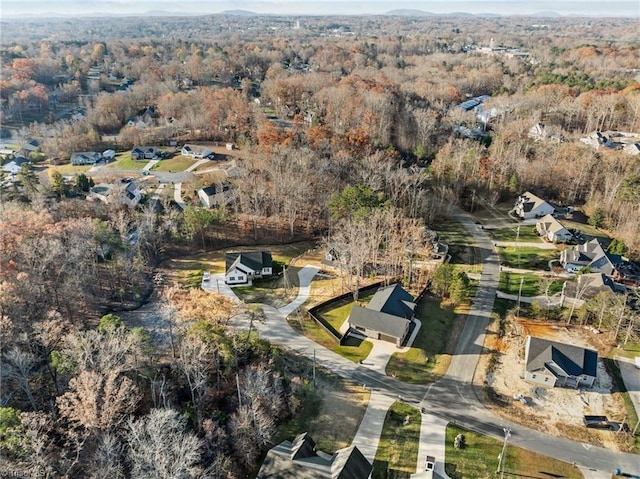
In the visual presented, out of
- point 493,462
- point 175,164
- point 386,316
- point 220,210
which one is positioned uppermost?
point 175,164

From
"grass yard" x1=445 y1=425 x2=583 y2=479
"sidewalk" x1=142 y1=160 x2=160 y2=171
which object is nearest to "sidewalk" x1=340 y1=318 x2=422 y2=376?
"grass yard" x1=445 y1=425 x2=583 y2=479

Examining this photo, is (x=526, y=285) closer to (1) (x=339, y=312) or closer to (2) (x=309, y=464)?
(1) (x=339, y=312)

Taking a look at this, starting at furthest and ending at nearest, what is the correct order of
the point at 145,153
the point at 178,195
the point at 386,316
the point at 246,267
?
the point at 145,153 < the point at 178,195 < the point at 246,267 < the point at 386,316

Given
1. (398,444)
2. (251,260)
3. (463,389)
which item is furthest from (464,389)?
(251,260)

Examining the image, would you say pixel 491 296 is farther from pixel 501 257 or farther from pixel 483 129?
pixel 483 129

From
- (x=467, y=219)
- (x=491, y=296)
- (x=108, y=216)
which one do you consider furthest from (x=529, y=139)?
(x=108, y=216)

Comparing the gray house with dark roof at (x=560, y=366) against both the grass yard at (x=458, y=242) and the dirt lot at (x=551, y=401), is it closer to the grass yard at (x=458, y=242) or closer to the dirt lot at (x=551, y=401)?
the dirt lot at (x=551, y=401)

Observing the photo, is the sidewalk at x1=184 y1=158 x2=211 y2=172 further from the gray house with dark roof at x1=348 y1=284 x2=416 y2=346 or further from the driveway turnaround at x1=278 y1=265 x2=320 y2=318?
the gray house with dark roof at x1=348 y1=284 x2=416 y2=346
